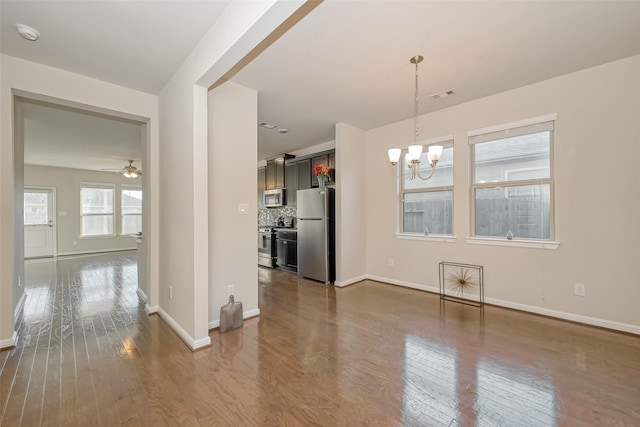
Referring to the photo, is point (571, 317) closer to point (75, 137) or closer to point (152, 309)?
point (152, 309)

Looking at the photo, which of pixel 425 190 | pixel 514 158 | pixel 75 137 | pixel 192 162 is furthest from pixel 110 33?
pixel 514 158

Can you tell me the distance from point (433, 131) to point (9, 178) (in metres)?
4.88

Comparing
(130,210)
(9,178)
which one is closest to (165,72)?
(9,178)

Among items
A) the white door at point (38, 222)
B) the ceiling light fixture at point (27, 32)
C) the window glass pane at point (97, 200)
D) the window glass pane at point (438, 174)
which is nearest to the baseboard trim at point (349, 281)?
the window glass pane at point (438, 174)

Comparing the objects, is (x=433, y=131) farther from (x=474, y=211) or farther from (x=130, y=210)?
(x=130, y=210)

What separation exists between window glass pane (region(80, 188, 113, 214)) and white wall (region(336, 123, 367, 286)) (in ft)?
26.9

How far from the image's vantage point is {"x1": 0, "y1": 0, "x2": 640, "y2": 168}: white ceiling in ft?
6.36

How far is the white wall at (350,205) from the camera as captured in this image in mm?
4434

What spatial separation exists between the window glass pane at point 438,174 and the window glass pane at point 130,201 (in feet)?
29.5

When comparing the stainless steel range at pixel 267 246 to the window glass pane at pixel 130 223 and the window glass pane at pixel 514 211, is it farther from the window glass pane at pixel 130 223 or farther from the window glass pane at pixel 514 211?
the window glass pane at pixel 130 223

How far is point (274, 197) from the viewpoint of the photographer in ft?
21.1

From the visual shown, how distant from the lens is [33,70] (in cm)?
253

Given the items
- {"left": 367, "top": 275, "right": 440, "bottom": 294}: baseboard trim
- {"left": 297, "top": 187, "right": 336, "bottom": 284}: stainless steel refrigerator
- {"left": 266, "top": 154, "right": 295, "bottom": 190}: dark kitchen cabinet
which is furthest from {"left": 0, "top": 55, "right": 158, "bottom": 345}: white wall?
{"left": 367, "top": 275, "right": 440, "bottom": 294}: baseboard trim

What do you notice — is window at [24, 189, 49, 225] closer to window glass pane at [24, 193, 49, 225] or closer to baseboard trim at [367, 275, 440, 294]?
window glass pane at [24, 193, 49, 225]
